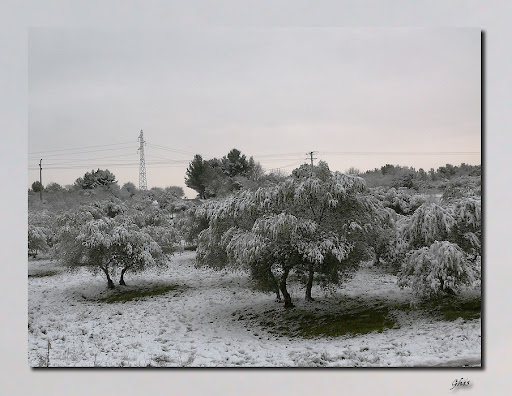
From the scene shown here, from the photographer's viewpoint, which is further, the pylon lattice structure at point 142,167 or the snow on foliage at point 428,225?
the pylon lattice structure at point 142,167

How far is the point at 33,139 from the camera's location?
3961mm

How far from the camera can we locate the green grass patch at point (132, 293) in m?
4.11

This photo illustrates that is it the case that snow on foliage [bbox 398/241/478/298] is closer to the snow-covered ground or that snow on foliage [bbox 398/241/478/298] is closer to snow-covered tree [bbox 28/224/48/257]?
the snow-covered ground

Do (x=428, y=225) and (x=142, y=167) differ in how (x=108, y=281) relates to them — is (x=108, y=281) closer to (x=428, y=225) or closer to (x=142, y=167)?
(x=142, y=167)

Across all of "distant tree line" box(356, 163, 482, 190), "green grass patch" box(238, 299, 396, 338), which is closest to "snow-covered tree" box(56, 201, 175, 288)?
"green grass patch" box(238, 299, 396, 338)

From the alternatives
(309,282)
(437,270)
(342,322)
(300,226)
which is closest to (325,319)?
(342,322)

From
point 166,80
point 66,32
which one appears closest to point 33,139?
point 66,32

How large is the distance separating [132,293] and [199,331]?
719 mm

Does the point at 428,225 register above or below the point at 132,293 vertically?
above
